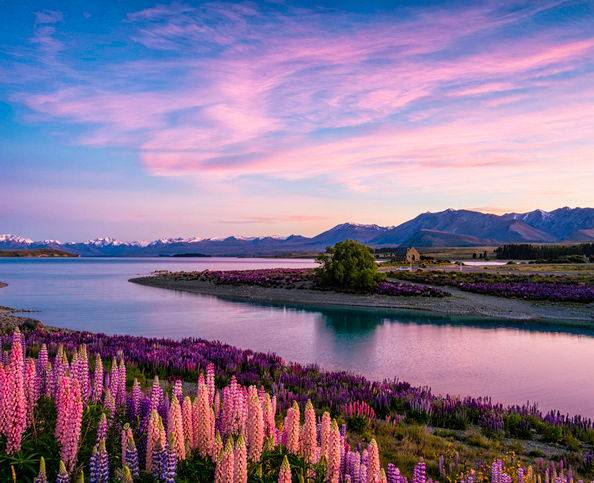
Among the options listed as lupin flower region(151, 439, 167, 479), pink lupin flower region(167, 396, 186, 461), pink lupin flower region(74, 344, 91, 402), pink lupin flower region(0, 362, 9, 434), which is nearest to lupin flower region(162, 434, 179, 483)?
lupin flower region(151, 439, 167, 479)

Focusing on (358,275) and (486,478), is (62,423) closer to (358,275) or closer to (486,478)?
(486,478)

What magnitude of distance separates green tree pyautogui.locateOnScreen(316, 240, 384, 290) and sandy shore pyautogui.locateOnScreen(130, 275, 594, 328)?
217 cm

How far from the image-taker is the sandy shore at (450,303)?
3925 cm

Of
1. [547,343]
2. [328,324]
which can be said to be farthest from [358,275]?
[547,343]

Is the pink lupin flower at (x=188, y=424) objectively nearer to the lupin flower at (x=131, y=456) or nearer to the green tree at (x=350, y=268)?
the lupin flower at (x=131, y=456)

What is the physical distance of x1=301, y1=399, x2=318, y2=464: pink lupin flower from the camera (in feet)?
15.6

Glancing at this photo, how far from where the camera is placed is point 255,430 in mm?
4801

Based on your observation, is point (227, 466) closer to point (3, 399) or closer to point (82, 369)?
point (3, 399)

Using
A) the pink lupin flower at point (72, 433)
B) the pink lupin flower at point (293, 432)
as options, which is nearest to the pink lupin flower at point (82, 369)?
the pink lupin flower at point (72, 433)

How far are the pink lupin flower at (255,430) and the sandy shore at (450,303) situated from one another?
39010mm

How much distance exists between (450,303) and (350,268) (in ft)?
43.1

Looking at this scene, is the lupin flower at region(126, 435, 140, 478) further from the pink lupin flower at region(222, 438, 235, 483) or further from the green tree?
the green tree

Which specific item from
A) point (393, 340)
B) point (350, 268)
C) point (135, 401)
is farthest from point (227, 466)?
point (350, 268)

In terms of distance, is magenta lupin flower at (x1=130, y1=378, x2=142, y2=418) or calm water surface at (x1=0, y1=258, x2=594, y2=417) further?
calm water surface at (x1=0, y1=258, x2=594, y2=417)
